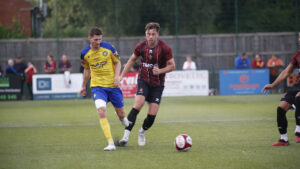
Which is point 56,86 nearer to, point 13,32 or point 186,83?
point 186,83

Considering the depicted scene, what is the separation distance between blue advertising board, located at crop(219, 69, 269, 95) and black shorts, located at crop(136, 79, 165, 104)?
1428cm

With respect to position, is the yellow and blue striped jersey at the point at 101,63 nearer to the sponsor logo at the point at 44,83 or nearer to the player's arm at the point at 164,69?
the player's arm at the point at 164,69

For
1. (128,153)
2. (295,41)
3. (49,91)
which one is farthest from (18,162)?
(295,41)

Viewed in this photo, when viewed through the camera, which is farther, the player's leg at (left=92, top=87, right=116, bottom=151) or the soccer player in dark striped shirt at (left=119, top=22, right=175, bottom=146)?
the soccer player in dark striped shirt at (left=119, top=22, right=175, bottom=146)

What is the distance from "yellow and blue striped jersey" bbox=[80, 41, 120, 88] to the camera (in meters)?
8.12

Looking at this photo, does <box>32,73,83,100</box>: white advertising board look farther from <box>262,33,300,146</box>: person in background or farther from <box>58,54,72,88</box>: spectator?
<box>262,33,300,146</box>: person in background

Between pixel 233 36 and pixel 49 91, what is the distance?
1161cm

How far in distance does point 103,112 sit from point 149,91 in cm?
105

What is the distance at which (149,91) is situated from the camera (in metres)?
8.30

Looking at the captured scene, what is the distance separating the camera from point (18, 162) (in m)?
6.62

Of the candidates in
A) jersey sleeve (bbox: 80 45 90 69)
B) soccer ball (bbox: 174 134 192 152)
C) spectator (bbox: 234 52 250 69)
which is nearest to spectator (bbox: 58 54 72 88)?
spectator (bbox: 234 52 250 69)

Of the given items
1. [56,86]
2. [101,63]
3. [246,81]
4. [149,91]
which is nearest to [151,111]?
[149,91]

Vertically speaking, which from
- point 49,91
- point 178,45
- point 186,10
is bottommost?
point 49,91

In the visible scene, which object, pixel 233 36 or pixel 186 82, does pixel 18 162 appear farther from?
pixel 233 36
